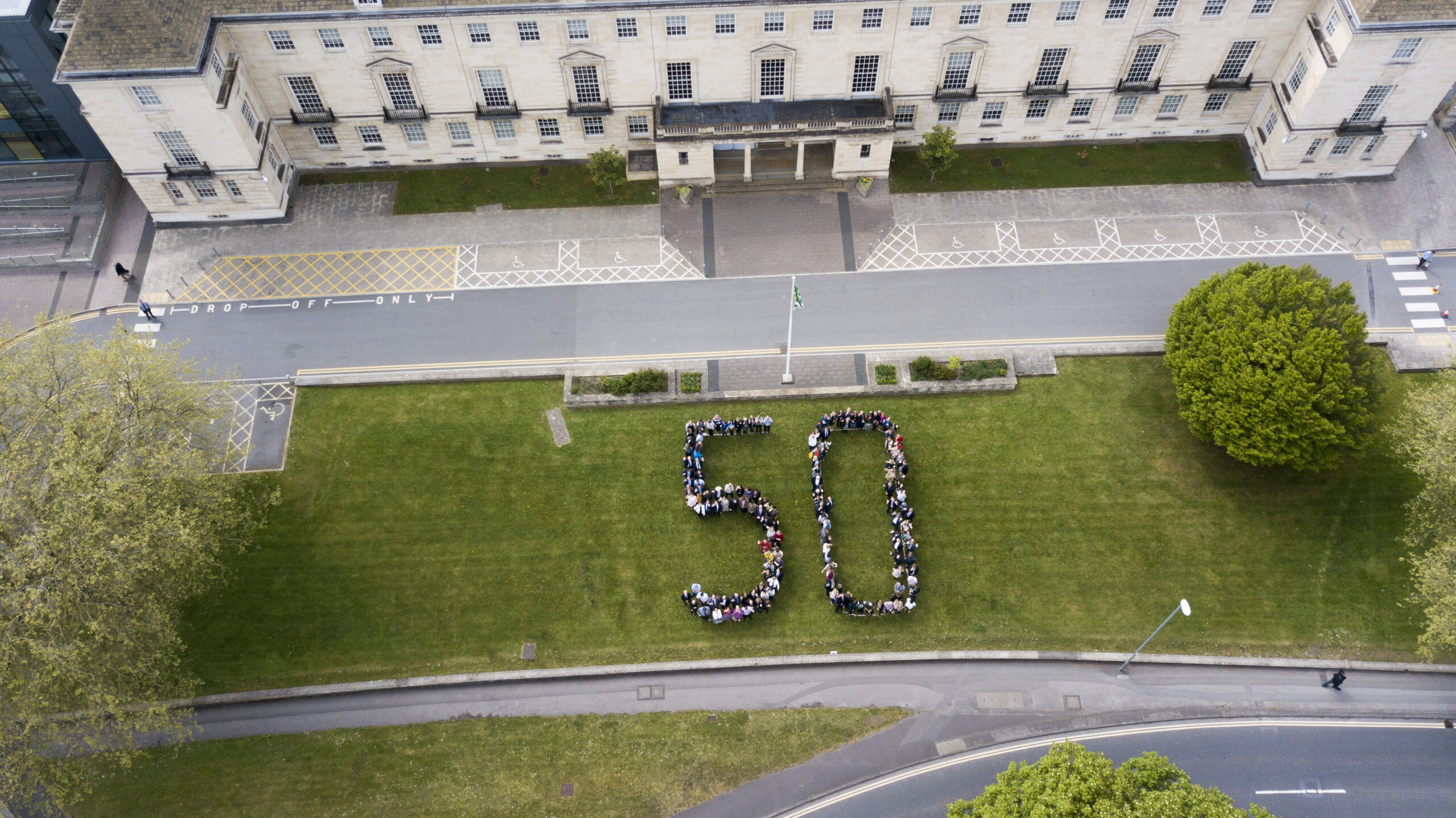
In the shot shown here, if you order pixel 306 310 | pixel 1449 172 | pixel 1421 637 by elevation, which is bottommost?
pixel 1421 637

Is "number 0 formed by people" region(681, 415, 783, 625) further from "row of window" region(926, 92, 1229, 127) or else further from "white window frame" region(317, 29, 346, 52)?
"white window frame" region(317, 29, 346, 52)

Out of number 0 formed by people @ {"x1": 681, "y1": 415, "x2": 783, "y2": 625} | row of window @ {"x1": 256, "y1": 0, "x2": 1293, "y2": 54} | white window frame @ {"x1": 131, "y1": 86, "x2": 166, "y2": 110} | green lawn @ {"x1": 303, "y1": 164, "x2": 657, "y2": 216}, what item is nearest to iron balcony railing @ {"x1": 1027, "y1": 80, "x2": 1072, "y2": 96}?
row of window @ {"x1": 256, "y1": 0, "x2": 1293, "y2": 54}

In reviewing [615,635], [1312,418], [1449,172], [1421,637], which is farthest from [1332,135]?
[615,635]

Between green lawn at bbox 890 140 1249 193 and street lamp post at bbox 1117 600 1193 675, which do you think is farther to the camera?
green lawn at bbox 890 140 1249 193

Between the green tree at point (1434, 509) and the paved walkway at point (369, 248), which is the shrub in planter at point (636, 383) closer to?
the paved walkway at point (369, 248)

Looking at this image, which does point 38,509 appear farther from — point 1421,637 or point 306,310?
point 1421,637

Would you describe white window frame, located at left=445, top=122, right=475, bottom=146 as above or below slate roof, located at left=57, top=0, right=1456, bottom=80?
above

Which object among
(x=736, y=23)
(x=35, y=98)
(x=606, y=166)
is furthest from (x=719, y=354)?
(x=35, y=98)
